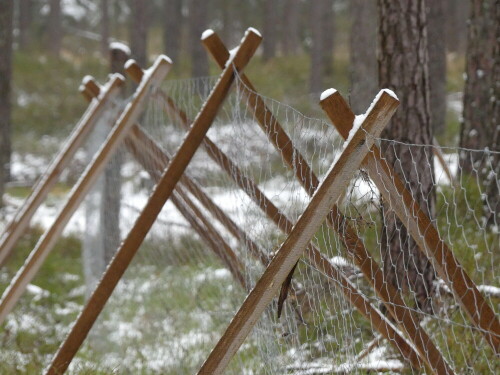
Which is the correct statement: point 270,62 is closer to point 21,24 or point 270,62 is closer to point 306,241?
point 21,24

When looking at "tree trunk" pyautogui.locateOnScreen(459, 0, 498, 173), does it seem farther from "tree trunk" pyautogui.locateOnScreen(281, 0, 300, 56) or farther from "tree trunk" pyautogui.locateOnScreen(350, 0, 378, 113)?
"tree trunk" pyautogui.locateOnScreen(281, 0, 300, 56)

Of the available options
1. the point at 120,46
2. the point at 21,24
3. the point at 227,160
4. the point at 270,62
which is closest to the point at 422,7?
the point at 227,160

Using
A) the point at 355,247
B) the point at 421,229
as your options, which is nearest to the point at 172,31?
the point at 355,247

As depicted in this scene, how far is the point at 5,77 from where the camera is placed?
11.1 meters

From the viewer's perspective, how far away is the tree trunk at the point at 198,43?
23594mm

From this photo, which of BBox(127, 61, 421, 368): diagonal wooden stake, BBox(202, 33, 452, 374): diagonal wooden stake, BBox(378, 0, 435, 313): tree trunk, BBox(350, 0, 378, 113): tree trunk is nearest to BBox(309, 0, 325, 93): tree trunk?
BBox(350, 0, 378, 113): tree trunk

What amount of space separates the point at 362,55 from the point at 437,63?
1376 millimetres

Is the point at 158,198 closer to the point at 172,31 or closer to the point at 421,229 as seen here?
the point at 421,229

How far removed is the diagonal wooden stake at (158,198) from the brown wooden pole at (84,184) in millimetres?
764

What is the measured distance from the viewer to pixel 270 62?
2653 centimetres

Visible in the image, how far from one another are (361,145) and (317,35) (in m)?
20.2

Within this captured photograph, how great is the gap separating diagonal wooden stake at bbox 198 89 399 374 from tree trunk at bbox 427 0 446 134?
10886 millimetres

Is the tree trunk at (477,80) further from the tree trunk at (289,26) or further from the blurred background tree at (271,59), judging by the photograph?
the tree trunk at (289,26)

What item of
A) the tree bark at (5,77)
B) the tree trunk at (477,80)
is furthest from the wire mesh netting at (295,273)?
the tree bark at (5,77)
